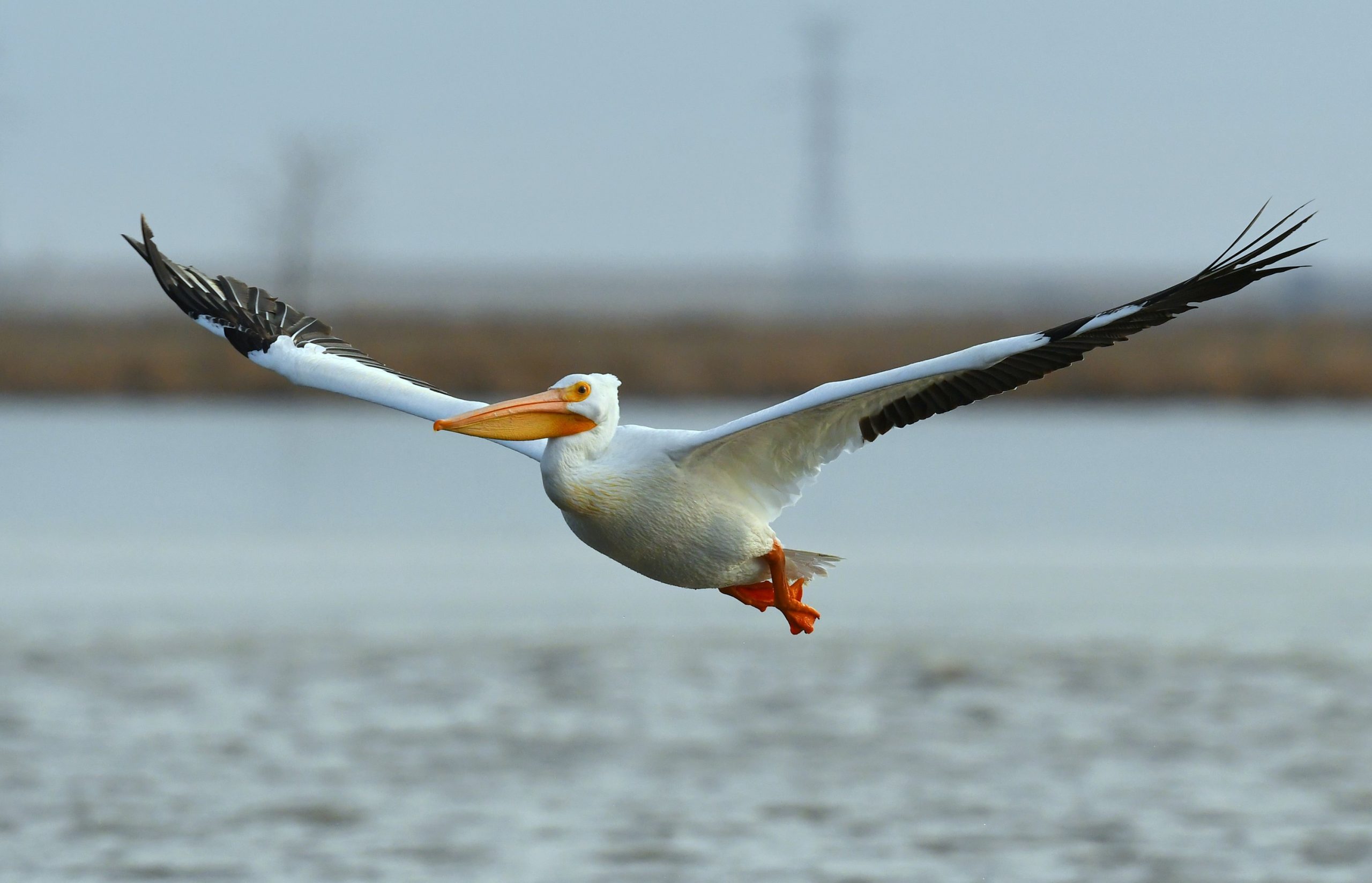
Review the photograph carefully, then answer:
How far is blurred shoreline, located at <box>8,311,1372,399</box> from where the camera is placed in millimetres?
30750

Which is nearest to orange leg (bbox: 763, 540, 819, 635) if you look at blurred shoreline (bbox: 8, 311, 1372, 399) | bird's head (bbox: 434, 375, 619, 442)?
bird's head (bbox: 434, 375, 619, 442)

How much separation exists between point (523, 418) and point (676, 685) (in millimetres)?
12304

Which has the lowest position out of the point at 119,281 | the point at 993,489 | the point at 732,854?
the point at 732,854

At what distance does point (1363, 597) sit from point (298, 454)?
18.1 metres

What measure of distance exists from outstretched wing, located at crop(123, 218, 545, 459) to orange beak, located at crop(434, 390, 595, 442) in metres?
1.12

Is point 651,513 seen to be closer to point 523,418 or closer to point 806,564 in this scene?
point 523,418

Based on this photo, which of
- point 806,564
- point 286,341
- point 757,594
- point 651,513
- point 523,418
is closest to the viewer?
point 523,418

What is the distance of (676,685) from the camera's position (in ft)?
64.0

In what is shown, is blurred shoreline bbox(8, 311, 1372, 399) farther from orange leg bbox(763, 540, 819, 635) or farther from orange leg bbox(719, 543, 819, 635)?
orange leg bbox(763, 540, 819, 635)

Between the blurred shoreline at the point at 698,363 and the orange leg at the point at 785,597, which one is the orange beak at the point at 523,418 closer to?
the orange leg at the point at 785,597

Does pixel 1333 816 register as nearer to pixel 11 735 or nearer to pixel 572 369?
pixel 11 735

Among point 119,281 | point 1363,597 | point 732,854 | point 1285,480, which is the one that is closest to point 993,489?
point 1285,480

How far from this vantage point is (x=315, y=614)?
21812mm

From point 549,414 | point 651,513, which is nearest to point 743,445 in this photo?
point 651,513
